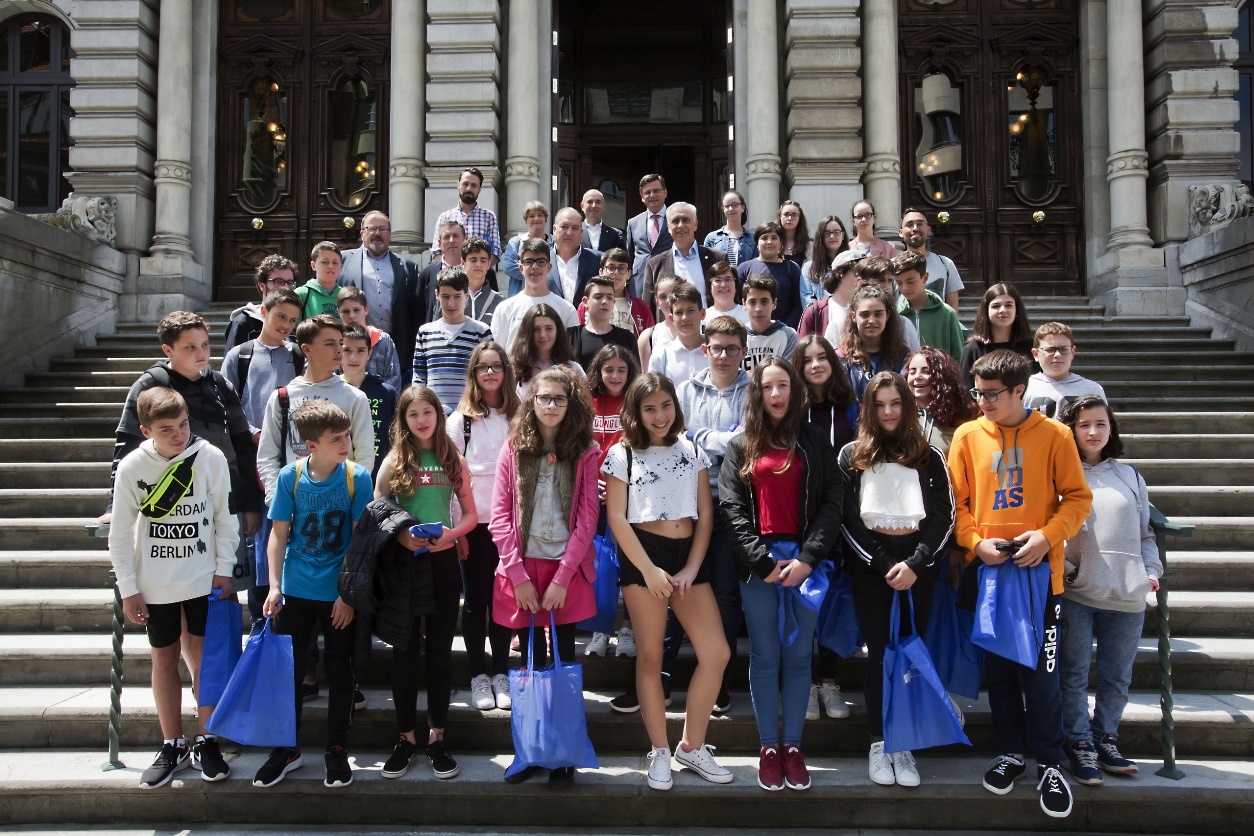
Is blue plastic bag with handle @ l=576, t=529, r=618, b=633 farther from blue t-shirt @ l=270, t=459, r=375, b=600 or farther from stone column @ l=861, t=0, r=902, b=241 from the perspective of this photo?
stone column @ l=861, t=0, r=902, b=241

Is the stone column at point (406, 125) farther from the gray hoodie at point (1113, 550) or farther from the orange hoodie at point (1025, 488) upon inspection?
the gray hoodie at point (1113, 550)

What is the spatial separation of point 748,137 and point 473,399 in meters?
9.45

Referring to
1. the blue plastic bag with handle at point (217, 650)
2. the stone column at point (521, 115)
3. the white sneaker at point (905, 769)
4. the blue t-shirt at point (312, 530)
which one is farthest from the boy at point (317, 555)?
the stone column at point (521, 115)

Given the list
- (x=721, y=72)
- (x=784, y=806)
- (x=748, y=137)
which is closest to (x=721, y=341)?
(x=784, y=806)

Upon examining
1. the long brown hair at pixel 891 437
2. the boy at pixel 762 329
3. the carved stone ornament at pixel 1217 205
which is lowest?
the long brown hair at pixel 891 437

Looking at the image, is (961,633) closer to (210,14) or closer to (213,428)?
(213,428)

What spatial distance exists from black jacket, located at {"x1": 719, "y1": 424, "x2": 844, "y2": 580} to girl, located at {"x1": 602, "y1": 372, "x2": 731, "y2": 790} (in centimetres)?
14

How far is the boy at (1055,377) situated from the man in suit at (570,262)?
3508mm

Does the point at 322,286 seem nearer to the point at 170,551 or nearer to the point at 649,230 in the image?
the point at 170,551

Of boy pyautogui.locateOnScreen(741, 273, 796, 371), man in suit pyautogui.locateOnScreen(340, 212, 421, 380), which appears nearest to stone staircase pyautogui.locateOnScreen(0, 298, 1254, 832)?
boy pyautogui.locateOnScreen(741, 273, 796, 371)

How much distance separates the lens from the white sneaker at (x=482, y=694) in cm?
498

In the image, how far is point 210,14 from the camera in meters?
13.7

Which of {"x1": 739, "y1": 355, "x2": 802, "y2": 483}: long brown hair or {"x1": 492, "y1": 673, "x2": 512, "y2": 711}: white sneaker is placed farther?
{"x1": 492, "y1": 673, "x2": 512, "y2": 711}: white sneaker

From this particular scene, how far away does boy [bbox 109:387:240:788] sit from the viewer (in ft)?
15.0
